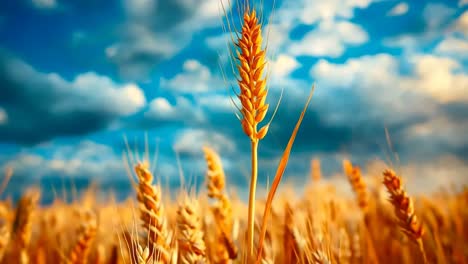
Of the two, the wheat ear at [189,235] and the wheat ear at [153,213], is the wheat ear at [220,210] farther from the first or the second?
the wheat ear at [153,213]

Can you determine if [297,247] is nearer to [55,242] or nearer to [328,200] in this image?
[328,200]

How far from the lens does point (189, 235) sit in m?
1.87

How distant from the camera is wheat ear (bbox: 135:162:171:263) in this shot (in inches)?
67.1

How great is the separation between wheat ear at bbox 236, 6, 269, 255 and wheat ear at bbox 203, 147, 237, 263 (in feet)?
2.52

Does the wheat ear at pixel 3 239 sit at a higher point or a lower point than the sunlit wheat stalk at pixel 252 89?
lower

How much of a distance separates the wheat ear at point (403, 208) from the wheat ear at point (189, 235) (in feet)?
3.90

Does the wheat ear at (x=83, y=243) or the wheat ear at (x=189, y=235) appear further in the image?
the wheat ear at (x=83, y=243)

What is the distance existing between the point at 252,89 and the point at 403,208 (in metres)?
1.34

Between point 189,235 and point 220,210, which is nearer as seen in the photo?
point 189,235

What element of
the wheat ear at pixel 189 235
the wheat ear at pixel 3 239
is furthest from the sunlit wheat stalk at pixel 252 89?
the wheat ear at pixel 3 239

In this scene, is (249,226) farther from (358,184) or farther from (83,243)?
(358,184)

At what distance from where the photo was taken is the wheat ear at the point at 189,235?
5.93ft

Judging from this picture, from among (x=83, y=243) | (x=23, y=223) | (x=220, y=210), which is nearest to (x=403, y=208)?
(x=220, y=210)

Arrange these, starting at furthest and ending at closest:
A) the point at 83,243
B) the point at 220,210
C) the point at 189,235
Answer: the point at 83,243
the point at 220,210
the point at 189,235
